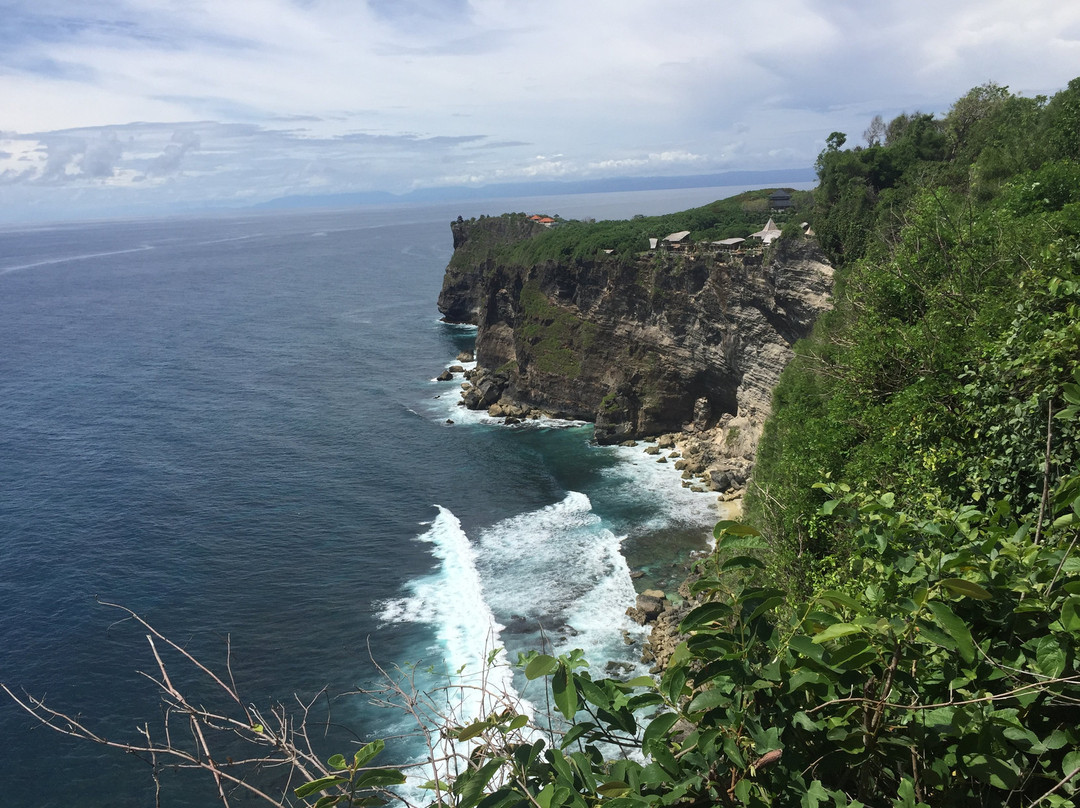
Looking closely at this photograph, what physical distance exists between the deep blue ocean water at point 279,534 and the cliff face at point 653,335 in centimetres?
598

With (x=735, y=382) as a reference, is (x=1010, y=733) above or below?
above

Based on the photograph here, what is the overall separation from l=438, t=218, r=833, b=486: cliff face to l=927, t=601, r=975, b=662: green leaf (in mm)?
45936

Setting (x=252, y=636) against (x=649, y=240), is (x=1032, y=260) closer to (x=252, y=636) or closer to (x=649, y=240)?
(x=252, y=636)

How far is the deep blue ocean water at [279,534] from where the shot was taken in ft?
110

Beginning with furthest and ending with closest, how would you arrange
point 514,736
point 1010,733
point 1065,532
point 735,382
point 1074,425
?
point 735,382 → point 1074,425 → point 1065,532 → point 514,736 → point 1010,733

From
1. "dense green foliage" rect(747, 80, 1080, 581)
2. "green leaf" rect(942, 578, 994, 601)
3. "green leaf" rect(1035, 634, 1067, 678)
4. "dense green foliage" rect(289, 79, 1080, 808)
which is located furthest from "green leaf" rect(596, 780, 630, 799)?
"green leaf" rect(1035, 634, 1067, 678)

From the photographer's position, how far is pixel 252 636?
1448 inches

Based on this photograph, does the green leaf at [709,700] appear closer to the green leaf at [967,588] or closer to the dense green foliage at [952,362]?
the green leaf at [967,588]

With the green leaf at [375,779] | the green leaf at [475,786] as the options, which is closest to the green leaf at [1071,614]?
the green leaf at [475,786]

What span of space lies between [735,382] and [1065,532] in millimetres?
55441

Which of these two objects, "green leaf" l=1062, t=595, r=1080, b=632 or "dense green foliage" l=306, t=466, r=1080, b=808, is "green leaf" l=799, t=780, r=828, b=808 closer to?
"dense green foliage" l=306, t=466, r=1080, b=808

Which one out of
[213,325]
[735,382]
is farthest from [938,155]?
[213,325]

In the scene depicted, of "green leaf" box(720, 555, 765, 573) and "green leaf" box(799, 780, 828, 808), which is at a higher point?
"green leaf" box(720, 555, 765, 573)

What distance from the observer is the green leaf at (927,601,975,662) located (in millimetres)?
4004
